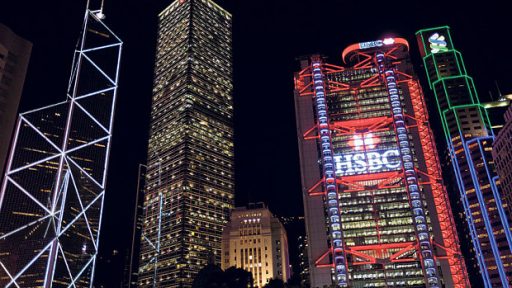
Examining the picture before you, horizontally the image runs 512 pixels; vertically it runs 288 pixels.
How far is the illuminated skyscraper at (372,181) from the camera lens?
91500mm

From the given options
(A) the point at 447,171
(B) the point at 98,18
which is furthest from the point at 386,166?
(A) the point at 447,171

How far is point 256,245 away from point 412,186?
63.8 metres

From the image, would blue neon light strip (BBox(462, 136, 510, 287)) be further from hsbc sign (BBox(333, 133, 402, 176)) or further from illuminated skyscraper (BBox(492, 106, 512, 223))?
hsbc sign (BBox(333, 133, 402, 176))

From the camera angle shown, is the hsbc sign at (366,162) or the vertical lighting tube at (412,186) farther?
the hsbc sign at (366,162)

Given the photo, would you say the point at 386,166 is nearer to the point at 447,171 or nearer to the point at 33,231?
the point at 33,231

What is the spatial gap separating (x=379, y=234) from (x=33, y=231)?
291ft

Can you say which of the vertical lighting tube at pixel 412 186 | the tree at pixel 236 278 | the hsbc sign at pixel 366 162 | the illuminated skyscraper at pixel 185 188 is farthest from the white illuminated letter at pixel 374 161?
the illuminated skyscraper at pixel 185 188

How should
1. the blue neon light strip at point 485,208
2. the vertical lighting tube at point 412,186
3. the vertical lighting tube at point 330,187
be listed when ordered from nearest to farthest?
the vertical lighting tube at point 412,186 → the vertical lighting tube at point 330,187 → the blue neon light strip at point 485,208

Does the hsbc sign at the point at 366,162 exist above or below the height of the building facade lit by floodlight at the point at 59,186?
above

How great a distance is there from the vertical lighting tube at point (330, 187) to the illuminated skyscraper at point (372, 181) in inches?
8.3

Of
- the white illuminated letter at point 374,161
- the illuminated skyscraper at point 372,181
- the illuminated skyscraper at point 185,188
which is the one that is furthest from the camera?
the illuminated skyscraper at point 185,188

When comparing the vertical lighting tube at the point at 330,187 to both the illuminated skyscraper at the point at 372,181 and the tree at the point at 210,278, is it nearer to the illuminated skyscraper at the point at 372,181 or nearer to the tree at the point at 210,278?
the illuminated skyscraper at the point at 372,181

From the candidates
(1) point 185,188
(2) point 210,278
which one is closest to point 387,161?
(2) point 210,278

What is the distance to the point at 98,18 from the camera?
39.6 meters
